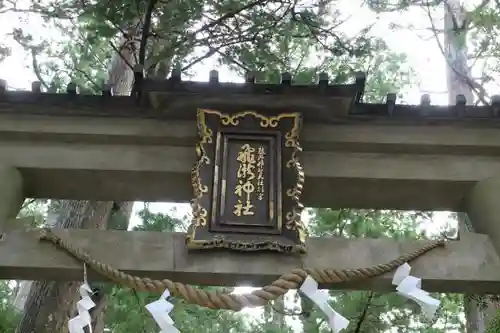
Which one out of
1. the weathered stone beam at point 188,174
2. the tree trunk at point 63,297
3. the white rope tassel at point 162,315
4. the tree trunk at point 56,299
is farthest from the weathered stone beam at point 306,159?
the tree trunk at point 63,297

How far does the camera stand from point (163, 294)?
2.87m

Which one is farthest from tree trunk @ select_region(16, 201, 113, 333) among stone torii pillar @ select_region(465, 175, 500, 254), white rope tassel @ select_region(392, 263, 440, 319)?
stone torii pillar @ select_region(465, 175, 500, 254)

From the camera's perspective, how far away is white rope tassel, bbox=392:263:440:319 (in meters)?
2.83

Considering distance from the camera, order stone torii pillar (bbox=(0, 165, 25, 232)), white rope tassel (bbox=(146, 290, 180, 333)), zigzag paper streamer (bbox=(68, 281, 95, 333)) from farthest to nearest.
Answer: stone torii pillar (bbox=(0, 165, 25, 232)) → zigzag paper streamer (bbox=(68, 281, 95, 333)) → white rope tassel (bbox=(146, 290, 180, 333))

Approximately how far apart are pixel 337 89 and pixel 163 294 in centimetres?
159

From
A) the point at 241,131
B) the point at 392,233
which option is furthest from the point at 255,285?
the point at 392,233

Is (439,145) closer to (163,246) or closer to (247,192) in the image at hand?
(247,192)

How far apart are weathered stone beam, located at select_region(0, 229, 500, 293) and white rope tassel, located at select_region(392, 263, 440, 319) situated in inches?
4.2

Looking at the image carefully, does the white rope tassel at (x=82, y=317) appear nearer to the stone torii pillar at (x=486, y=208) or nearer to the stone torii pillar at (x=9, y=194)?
the stone torii pillar at (x=9, y=194)

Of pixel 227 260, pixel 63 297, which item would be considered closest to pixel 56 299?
pixel 63 297

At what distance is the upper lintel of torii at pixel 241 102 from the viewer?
361 centimetres

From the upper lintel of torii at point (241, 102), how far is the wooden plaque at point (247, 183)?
0.10 metres

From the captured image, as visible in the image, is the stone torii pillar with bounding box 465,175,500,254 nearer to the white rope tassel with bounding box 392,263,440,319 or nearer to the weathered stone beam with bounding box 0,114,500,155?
the weathered stone beam with bounding box 0,114,500,155

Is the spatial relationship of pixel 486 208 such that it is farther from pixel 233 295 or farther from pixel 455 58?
pixel 455 58
